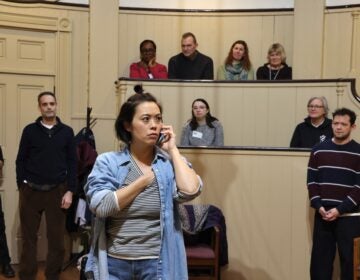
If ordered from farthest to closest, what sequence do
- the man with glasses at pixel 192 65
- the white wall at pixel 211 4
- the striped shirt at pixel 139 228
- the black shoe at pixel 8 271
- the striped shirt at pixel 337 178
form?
the white wall at pixel 211 4 → the man with glasses at pixel 192 65 → the black shoe at pixel 8 271 → the striped shirt at pixel 337 178 → the striped shirt at pixel 139 228

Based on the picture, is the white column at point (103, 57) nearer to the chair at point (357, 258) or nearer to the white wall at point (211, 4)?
the white wall at point (211, 4)

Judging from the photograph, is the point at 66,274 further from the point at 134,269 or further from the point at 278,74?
the point at 134,269

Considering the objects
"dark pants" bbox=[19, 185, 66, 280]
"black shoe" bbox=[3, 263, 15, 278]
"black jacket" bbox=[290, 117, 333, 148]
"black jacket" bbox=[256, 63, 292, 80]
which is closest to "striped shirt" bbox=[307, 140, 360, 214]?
"black jacket" bbox=[290, 117, 333, 148]

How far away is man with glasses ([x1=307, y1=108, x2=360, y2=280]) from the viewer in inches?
135

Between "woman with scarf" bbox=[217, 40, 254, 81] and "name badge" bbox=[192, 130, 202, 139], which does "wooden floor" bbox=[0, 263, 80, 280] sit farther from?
"woman with scarf" bbox=[217, 40, 254, 81]

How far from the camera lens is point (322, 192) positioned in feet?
11.5

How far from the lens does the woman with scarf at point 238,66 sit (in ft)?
16.7

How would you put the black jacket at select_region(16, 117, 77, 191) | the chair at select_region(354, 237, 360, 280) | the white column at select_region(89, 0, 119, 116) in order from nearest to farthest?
the chair at select_region(354, 237, 360, 280) < the black jacket at select_region(16, 117, 77, 191) < the white column at select_region(89, 0, 119, 116)

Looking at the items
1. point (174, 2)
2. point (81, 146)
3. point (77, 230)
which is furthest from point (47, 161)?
point (174, 2)

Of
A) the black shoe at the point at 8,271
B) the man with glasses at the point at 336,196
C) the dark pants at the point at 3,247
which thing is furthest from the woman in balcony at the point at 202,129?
the black shoe at the point at 8,271

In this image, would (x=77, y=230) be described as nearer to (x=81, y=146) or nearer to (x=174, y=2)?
(x=81, y=146)

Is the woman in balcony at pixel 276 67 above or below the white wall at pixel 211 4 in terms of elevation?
below

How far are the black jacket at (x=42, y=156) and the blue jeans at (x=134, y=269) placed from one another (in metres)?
2.15

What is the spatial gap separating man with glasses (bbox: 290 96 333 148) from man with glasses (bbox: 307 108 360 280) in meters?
0.59
